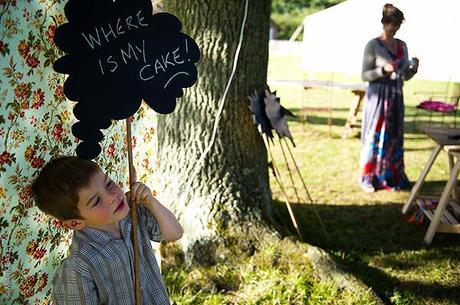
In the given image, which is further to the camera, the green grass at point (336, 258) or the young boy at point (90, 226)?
the green grass at point (336, 258)

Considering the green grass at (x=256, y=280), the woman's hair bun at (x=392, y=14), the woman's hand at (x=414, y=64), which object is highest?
the woman's hair bun at (x=392, y=14)

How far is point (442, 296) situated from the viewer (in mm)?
3209

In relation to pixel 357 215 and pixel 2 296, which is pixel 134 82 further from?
pixel 357 215

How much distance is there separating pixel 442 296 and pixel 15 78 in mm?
2839

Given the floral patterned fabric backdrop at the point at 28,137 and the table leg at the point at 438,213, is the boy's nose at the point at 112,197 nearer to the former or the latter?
the floral patterned fabric backdrop at the point at 28,137

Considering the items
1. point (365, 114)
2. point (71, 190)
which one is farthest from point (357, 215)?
point (71, 190)

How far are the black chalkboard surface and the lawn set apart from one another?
1984 millimetres

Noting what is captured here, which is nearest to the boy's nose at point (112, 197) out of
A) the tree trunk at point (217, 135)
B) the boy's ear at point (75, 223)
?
the boy's ear at point (75, 223)

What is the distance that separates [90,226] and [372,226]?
3082mm

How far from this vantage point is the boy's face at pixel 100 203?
1.60 m

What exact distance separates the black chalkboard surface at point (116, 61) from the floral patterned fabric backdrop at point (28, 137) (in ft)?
0.44

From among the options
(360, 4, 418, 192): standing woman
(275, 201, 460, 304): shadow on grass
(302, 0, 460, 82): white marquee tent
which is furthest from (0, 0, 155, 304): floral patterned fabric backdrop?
(360, 4, 418, 192): standing woman

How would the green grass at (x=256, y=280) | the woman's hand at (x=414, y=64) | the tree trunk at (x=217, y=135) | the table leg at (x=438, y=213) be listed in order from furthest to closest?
the table leg at (x=438, y=213) < the tree trunk at (x=217, y=135) < the green grass at (x=256, y=280) < the woman's hand at (x=414, y=64)

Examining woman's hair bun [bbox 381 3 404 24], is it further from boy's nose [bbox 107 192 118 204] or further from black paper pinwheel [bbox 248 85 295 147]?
boy's nose [bbox 107 192 118 204]
